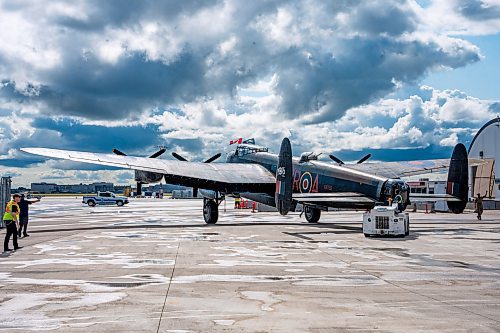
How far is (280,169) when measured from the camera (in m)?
26.7

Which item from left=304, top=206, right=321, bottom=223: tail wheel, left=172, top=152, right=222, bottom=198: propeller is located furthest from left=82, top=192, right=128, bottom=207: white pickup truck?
left=304, top=206, right=321, bottom=223: tail wheel

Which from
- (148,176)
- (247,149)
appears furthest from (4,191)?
(247,149)

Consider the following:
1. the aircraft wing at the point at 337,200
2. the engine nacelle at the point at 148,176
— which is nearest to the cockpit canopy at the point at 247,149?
the engine nacelle at the point at 148,176

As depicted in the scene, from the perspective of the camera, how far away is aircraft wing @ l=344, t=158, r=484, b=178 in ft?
120

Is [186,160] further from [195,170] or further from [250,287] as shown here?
[250,287]

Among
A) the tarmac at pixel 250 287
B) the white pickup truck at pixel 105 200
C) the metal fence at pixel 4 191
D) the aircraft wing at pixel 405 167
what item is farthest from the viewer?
the white pickup truck at pixel 105 200

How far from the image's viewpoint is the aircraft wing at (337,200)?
86.7 ft

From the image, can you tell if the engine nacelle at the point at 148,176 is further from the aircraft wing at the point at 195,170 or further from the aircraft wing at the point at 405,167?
the aircraft wing at the point at 405,167

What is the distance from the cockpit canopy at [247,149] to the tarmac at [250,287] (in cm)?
1822

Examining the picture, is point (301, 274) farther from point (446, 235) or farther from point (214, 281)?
point (446, 235)

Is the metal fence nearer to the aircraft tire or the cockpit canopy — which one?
the aircraft tire

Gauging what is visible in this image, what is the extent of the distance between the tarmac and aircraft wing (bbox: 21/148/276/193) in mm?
8961

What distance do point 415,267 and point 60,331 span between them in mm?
10547

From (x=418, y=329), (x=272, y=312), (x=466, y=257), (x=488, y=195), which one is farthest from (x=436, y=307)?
(x=488, y=195)
